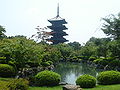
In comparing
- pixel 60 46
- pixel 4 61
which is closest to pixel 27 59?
pixel 4 61

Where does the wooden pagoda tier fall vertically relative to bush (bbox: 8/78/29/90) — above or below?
above

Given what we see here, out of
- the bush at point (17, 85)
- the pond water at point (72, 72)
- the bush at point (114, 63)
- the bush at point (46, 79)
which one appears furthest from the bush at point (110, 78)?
the bush at point (114, 63)

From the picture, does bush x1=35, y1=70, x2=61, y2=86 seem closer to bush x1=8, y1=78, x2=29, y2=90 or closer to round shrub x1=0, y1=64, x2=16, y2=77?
bush x1=8, y1=78, x2=29, y2=90

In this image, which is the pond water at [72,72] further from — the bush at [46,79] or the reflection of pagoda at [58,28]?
the reflection of pagoda at [58,28]

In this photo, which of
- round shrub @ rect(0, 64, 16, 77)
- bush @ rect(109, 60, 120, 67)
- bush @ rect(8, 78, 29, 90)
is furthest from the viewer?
bush @ rect(109, 60, 120, 67)

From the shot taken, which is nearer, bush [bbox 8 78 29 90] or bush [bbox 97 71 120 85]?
bush [bbox 8 78 29 90]

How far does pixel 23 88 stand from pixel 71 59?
40646mm

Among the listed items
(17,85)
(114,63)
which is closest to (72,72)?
(114,63)

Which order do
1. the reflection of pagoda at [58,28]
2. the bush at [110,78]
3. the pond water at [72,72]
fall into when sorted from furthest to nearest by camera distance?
the reflection of pagoda at [58,28], the pond water at [72,72], the bush at [110,78]

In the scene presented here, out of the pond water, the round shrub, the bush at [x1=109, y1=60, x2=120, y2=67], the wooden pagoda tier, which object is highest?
the wooden pagoda tier

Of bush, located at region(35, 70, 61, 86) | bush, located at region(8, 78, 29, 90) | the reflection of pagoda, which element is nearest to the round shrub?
bush, located at region(35, 70, 61, 86)

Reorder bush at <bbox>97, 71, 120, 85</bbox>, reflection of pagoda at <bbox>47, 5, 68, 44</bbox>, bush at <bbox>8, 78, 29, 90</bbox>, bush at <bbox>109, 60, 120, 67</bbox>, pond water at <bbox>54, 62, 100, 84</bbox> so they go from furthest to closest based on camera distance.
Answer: reflection of pagoda at <bbox>47, 5, 68, 44</bbox>, bush at <bbox>109, 60, 120, 67</bbox>, pond water at <bbox>54, 62, 100, 84</bbox>, bush at <bbox>97, 71, 120, 85</bbox>, bush at <bbox>8, 78, 29, 90</bbox>

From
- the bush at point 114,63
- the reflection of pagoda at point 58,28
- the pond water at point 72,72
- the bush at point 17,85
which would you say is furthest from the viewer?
the reflection of pagoda at point 58,28

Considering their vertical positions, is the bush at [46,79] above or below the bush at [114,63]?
below
